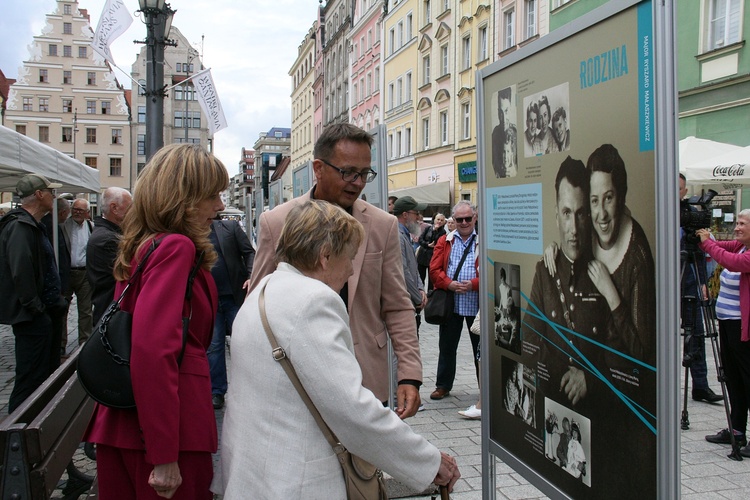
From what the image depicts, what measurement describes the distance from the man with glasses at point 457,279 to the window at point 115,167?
2933 inches

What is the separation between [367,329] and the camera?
295cm

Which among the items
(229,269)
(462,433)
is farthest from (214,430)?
(229,269)

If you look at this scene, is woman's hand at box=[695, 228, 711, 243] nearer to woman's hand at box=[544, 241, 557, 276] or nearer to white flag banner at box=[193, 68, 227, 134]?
woman's hand at box=[544, 241, 557, 276]

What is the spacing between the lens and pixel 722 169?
31.6 ft

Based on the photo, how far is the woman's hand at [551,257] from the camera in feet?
8.18

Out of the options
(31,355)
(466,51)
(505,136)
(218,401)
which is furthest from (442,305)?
(466,51)

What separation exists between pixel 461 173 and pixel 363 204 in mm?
27509

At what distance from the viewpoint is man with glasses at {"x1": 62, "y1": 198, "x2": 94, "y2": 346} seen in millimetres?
9148

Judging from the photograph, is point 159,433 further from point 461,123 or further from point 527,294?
point 461,123

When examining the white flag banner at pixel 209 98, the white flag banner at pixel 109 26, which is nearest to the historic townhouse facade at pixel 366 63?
the white flag banner at pixel 209 98

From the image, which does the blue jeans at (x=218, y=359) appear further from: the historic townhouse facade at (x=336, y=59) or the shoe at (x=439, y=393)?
the historic townhouse facade at (x=336, y=59)

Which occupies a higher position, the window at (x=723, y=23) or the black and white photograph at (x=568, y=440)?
the window at (x=723, y=23)

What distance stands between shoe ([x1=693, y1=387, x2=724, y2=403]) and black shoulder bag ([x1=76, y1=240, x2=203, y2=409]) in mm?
5997

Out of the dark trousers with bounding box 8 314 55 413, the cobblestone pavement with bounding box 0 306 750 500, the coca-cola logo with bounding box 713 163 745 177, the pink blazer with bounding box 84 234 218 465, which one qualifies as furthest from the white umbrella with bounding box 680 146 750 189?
the pink blazer with bounding box 84 234 218 465
